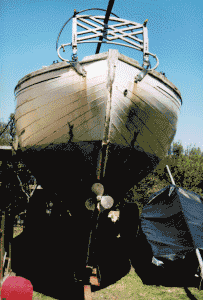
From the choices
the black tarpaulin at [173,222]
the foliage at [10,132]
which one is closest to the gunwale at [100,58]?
the foliage at [10,132]

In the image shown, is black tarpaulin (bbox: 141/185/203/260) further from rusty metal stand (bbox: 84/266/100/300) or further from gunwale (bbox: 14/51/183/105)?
gunwale (bbox: 14/51/183/105)

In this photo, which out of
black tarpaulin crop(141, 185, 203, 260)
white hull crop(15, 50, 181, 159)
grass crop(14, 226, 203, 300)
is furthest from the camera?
black tarpaulin crop(141, 185, 203, 260)

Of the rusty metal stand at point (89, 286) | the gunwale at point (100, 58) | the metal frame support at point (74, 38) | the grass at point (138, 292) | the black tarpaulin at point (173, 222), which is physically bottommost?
the grass at point (138, 292)

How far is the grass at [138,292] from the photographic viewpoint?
377 cm

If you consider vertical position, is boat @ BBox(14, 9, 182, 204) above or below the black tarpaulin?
above

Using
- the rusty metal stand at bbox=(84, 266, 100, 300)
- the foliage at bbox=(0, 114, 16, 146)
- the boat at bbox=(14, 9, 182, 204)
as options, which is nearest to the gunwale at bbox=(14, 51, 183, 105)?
the boat at bbox=(14, 9, 182, 204)

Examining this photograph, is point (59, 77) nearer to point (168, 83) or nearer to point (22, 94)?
point (22, 94)

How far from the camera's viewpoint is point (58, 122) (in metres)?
2.96

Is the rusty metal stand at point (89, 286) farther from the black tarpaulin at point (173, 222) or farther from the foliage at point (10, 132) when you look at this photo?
the foliage at point (10, 132)

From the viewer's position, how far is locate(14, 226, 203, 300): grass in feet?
12.4

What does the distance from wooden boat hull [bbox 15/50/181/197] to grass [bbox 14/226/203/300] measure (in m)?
2.20

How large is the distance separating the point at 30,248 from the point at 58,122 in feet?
15.0

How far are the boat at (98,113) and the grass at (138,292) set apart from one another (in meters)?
2.11

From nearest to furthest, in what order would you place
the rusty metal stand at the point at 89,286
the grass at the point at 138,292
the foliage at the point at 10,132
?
the rusty metal stand at the point at 89,286
the grass at the point at 138,292
the foliage at the point at 10,132
